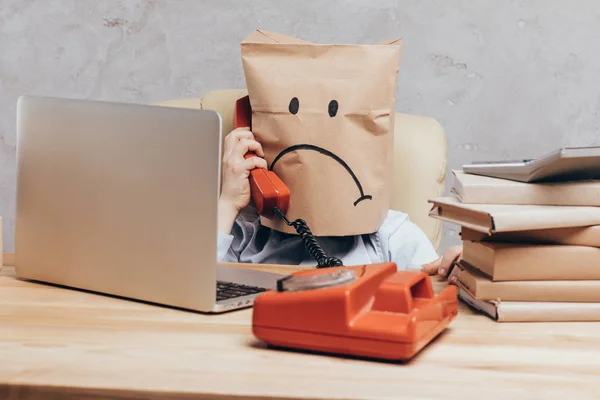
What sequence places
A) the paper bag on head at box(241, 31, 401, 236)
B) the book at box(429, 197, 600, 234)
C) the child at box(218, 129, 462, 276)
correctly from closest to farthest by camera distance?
the book at box(429, 197, 600, 234) → the paper bag on head at box(241, 31, 401, 236) → the child at box(218, 129, 462, 276)

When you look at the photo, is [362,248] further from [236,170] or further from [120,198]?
[120,198]

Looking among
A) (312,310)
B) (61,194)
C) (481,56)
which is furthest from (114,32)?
(312,310)

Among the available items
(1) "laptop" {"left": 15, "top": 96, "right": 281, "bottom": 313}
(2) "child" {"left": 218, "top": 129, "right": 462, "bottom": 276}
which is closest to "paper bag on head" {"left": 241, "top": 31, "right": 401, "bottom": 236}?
(2) "child" {"left": 218, "top": 129, "right": 462, "bottom": 276}

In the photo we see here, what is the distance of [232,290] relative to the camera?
972 mm

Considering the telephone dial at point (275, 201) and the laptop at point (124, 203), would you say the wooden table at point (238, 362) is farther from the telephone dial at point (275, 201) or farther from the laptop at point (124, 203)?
the telephone dial at point (275, 201)

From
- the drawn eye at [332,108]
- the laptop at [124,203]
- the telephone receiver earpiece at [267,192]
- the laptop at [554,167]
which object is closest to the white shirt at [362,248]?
the telephone receiver earpiece at [267,192]

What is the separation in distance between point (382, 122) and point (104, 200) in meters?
0.53

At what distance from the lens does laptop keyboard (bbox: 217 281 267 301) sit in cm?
93

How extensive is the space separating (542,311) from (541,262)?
0.06 m

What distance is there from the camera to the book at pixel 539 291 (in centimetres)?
87

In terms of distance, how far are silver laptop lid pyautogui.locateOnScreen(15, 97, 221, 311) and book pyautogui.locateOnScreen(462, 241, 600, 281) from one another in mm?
327

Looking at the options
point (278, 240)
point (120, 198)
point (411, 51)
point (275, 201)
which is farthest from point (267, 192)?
point (411, 51)

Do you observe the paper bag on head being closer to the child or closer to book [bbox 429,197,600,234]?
the child

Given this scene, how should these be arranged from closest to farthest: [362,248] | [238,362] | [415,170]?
[238,362], [362,248], [415,170]
